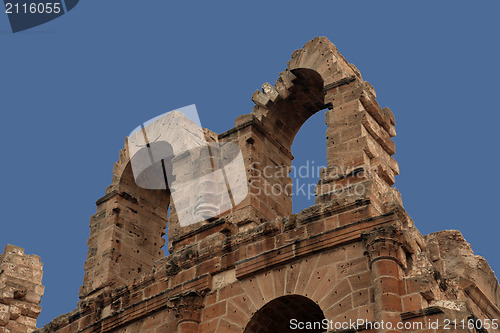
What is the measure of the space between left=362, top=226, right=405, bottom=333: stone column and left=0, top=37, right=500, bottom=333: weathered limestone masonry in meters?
0.02

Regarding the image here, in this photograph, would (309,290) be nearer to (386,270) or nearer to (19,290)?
(386,270)

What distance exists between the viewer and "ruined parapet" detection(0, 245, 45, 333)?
20.5 meters

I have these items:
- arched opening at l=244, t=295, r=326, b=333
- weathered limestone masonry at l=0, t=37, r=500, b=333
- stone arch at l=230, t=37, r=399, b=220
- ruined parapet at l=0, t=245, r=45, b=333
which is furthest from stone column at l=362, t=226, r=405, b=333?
ruined parapet at l=0, t=245, r=45, b=333

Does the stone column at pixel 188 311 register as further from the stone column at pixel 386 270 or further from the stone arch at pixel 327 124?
the stone column at pixel 386 270

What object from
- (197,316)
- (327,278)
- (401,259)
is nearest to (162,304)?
(197,316)

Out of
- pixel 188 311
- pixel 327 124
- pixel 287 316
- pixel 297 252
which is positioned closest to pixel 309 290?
pixel 297 252

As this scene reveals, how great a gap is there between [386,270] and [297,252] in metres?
1.65

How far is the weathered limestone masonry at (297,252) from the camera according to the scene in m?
13.3

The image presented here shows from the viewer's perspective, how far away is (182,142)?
18.0 m

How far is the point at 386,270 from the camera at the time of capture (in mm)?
13008

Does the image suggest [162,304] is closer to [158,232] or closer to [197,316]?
[197,316]

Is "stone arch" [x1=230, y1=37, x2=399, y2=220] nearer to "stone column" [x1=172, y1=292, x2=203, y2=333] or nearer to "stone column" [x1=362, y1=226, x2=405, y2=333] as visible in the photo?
"stone column" [x1=362, y1=226, x2=405, y2=333]

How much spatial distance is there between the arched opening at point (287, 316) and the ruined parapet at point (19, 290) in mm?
7844

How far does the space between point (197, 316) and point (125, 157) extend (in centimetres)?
542
